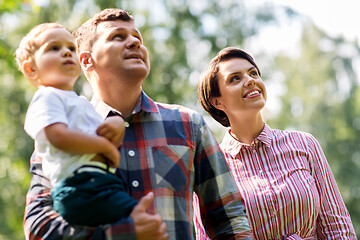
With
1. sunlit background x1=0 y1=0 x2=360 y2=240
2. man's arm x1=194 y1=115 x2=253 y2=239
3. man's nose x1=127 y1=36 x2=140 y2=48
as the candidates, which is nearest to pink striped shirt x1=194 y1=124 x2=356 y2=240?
man's arm x1=194 y1=115 x2=253 y2=239

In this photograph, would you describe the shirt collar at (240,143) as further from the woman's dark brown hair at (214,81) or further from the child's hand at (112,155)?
the child's hand at (112,155)

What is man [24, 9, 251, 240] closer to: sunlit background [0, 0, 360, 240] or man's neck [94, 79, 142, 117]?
man's neck [94, 79, 142, 117]

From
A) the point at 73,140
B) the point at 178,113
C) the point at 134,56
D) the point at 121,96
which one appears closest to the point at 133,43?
the point at 134,56

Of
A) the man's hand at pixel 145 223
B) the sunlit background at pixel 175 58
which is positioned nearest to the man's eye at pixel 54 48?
the man's hand at pixel 145 223

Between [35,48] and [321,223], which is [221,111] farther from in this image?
[35,48]

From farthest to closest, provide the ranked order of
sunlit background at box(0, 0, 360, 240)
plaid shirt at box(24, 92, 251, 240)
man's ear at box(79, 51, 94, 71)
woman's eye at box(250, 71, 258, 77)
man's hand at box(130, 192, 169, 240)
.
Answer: sunlit background at box(0, 0, 360, 240) → woman's eye at box(250, 71, 258, 77) → man's ear at box(79, 51, 94, 71) → plaid shirt at box(24, 92, 251, 240) → man's hand at box(130, 192, 169, 240)

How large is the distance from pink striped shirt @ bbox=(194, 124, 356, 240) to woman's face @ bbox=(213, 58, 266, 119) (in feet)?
0.74

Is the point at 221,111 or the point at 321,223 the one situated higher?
the point at 221,111

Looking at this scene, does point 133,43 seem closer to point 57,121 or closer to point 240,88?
point 57,121

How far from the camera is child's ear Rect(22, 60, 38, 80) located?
2463 millimetres

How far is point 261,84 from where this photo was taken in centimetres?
375

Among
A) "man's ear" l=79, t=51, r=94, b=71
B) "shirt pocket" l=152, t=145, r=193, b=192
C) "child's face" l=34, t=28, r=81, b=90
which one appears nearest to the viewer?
"child's face" l=34, t=28, r=81, b=90

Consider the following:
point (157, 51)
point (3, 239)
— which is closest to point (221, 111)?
point (157, 51)

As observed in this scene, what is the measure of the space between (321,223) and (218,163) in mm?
1098
